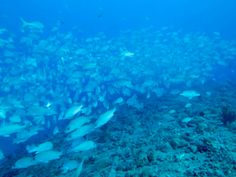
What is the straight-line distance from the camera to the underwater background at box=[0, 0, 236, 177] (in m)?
5.39

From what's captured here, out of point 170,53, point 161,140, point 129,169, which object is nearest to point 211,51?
point 170,53

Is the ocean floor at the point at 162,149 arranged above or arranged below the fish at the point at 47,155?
below

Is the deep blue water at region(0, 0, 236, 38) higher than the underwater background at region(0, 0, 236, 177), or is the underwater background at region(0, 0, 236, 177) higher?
the deep blue water at region(0, 0, 236, 38)

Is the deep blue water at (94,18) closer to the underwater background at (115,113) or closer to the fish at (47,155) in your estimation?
the underwater background at (115,113)

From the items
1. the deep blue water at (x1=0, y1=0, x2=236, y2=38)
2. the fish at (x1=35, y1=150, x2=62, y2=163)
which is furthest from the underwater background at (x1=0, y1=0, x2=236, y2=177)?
the deep blue water at (x1=0, y1=0, x2=236, y2=38)

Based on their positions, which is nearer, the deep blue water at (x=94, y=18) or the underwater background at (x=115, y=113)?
the underwater background at (x=115, y=113)

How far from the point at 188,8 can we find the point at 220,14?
23.6m

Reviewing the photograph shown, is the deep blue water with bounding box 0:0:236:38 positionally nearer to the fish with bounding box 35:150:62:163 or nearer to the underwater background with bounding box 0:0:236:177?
the underwater background with bounding box 0:0:236:177

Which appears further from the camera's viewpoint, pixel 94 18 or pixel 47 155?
pixel 94 18

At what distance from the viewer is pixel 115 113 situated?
10867mm

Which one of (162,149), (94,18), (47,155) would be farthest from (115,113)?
(94,18)

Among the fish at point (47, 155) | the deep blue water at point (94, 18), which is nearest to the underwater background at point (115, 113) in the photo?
the fish at point (47, 155)

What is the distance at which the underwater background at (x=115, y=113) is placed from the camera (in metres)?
5.39

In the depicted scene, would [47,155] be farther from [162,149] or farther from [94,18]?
[94,18]
